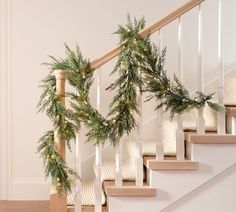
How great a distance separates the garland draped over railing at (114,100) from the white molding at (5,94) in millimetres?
1264

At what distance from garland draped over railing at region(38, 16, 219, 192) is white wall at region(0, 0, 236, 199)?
1.22 meters

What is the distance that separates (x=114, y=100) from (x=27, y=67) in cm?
149

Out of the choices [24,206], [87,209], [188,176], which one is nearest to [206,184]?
[188,176]

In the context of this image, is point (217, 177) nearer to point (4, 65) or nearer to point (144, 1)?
point (144, 1)

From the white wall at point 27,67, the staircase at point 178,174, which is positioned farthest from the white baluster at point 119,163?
the white wall at point 27,67

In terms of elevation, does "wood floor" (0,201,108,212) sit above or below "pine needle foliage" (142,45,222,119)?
below

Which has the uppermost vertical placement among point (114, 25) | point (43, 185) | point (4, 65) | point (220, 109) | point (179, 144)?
point (114, 25)

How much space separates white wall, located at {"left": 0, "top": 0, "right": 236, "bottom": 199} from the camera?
3.88 metres

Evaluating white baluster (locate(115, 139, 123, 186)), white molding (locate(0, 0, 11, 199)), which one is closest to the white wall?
white molding (locate(0, 0, 11, 199))

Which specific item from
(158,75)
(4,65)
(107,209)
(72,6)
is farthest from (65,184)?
(72,6)

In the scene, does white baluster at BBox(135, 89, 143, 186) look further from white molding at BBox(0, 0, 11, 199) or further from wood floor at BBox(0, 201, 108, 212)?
white molding at BBox(0, 0, 11, 199)

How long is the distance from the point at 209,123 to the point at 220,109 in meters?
0.49

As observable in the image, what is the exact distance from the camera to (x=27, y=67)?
3.90m

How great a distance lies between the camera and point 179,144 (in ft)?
9.16
